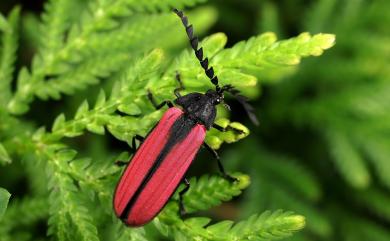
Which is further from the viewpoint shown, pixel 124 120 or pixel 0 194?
pixel 124 120

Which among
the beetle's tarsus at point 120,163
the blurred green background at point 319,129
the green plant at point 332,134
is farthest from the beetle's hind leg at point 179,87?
the green plant at point 332,134

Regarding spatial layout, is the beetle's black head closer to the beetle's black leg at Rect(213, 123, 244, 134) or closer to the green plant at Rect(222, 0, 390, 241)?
the beetle's black leg at Rect(213, 123, 244, 134)

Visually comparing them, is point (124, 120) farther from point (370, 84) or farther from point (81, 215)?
point (370, 84)

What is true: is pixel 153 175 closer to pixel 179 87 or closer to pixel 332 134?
pixel 179 87

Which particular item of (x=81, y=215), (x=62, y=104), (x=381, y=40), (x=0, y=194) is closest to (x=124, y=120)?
(x=81, y=215)

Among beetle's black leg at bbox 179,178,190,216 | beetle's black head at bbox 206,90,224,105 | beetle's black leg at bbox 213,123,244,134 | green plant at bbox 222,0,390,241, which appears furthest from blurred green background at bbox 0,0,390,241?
beetle's black leg at bbox 179,178,190,216

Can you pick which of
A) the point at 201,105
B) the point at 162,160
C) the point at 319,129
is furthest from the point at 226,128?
the point at 319,129

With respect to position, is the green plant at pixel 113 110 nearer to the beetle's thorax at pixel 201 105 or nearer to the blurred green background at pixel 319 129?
the beetle's thorax at pixel 201 105
